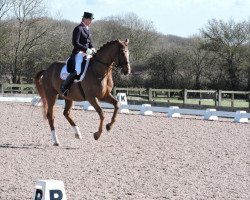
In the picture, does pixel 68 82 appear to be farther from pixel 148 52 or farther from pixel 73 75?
pixel 148 52

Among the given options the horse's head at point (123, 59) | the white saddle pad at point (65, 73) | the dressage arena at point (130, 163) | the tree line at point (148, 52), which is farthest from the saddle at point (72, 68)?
the tree line at point (148, 52)

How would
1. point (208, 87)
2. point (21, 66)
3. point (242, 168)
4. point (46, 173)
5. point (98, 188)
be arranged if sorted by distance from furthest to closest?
point (21, 66), point (208, 87), point (242, 168), point (46, 173), point (98, 188)

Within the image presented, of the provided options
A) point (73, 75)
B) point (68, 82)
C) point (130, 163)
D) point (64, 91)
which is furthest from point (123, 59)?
point (130, 163)

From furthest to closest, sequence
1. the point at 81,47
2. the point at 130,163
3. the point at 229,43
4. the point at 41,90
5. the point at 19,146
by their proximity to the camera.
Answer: the point at 229,43 < the point at 41,90 < the point at 81,47 < the point at 19,146 < the point at 130,163

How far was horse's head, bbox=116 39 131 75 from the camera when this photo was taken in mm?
9977

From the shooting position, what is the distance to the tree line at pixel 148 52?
119 feet

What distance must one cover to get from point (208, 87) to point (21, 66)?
14502mm

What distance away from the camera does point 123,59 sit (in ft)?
32.9

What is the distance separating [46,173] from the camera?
6.83 metres

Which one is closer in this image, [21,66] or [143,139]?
[143,139]

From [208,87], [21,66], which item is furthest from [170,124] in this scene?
[21,66]

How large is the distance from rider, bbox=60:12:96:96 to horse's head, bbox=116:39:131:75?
1.96 ft

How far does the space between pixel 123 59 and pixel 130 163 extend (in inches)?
110

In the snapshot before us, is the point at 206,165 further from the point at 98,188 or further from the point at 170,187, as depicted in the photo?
the point at 98,188
